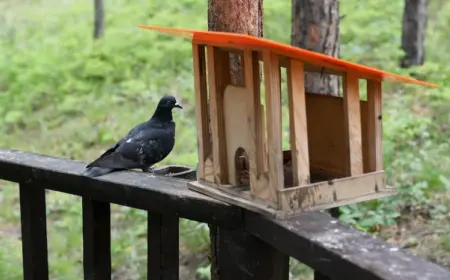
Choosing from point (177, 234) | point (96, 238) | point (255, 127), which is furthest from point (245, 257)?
point (96, 238)

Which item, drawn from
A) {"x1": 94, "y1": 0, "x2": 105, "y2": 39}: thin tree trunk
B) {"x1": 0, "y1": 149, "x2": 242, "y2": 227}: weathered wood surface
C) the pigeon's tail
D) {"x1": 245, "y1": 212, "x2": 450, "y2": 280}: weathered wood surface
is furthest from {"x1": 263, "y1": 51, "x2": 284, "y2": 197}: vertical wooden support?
{"x1": 94, "y1": 0, "x2": 105, "y2": 39}: thin tree trunk

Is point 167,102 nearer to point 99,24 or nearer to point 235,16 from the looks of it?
point 235,16

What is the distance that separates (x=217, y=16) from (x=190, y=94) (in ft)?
21.7

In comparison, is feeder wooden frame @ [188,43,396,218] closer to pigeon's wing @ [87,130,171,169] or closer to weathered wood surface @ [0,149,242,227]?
weathered wood surface @ [0,149,242,227]

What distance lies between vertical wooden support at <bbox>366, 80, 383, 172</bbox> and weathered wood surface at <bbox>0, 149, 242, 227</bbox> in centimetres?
43

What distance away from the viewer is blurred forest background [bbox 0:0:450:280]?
17.0 feet

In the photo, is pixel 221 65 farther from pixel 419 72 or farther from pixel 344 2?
pixel 344 2

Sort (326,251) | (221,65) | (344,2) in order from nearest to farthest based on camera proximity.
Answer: (326,251) → (221,65) → (344,2)

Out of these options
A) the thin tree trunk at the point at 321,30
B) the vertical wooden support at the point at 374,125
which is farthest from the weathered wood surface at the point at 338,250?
the thin tree trunk at the point at 321,30

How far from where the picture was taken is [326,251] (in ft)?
4.70

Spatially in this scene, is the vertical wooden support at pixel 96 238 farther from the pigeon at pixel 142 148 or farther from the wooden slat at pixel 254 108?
the wooden slat at pixel 254 108

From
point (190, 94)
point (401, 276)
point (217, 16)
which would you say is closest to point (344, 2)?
point (190, 94)

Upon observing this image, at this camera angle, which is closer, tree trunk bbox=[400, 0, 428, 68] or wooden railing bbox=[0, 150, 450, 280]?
wooden railing bbox=[0, 150, 450, 280]

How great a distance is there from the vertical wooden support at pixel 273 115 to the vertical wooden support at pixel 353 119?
220 millimetres
